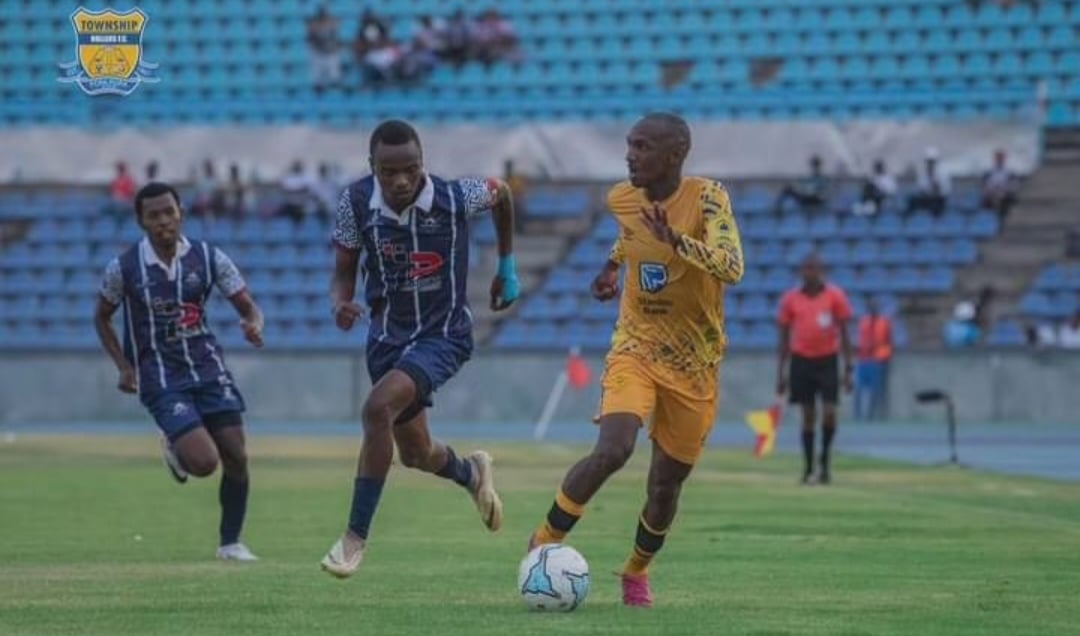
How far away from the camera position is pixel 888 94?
1826 inches

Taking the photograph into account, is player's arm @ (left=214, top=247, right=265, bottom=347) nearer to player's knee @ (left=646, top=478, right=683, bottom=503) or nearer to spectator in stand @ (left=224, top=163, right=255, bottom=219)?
player's knee @ (left=646, top=478, right=683, bottom=503)

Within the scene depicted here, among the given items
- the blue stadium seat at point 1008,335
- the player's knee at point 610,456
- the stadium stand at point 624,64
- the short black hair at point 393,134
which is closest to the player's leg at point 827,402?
the short black hair at point 393,134

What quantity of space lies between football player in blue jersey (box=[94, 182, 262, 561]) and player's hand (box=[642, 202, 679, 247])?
480cm

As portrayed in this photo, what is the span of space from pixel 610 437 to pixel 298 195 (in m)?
34.4

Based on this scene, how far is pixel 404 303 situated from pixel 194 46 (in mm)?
34630

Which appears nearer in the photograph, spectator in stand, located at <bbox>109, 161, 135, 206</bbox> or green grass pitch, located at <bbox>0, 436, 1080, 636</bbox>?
green grass pitch, located at <bbox>0, 436, 1080, 636</bbox>

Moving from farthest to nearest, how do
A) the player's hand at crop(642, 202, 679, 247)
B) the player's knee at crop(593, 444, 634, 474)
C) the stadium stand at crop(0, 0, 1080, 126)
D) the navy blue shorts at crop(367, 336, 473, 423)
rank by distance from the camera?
the stadium stand at crop(0, 0, 1080, 126) < the navy blue shorts at crop(367, 336, 473, 423) < the player's knee at crop(593, 444, 634, 474) < the player's hand at crop(642, 202, 679, 247)

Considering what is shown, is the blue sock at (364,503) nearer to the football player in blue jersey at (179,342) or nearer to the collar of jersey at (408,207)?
the collar of jersey at (408,207)

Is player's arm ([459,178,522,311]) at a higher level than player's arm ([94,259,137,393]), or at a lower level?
higher

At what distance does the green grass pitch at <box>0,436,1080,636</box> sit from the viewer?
12164 millimetres

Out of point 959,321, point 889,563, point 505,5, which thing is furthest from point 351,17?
point 889,563

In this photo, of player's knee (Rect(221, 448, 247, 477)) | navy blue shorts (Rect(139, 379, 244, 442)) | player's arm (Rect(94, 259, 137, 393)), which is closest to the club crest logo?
player's arm (Rect(94, 259, 137, 393))

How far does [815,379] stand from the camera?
26.7 meters

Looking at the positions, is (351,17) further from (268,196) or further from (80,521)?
(80,521)
